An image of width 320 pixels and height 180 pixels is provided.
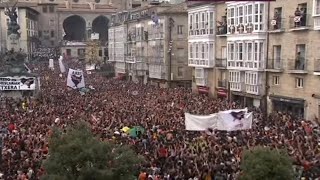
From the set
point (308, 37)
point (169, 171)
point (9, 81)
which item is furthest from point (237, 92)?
point (169, 171)

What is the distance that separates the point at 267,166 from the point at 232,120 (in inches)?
467

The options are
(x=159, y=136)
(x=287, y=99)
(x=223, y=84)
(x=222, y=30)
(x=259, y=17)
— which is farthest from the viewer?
(x=222, y=30)

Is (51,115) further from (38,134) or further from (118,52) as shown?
(118,52)

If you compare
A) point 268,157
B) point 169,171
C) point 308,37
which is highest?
point 308,37

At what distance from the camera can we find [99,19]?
412 ft

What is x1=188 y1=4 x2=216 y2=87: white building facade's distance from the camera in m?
49.3

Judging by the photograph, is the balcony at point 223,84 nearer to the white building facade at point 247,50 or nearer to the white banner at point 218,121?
the white building facade at point 247,50

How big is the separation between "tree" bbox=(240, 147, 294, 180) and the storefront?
2230cm

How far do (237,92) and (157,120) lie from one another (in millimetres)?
14370

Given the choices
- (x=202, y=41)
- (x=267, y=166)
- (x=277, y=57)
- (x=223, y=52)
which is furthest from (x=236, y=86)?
(x=267, y=166)

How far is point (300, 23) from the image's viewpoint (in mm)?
35438

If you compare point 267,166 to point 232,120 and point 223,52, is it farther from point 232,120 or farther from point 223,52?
point 223,52

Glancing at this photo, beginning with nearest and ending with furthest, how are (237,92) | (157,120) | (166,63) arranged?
(157,120) → (237,92) → (166,63)

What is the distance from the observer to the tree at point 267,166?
1370cm
